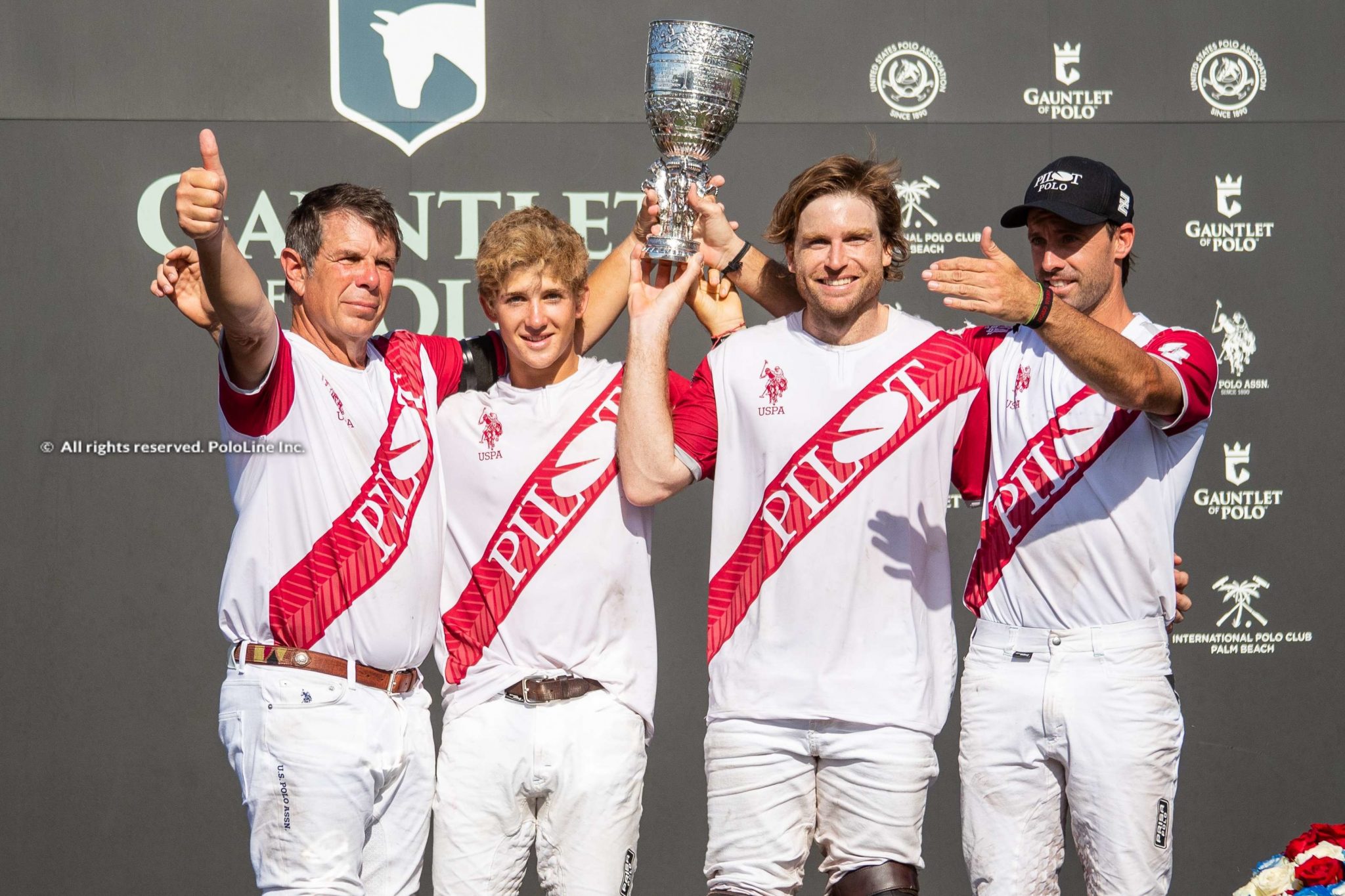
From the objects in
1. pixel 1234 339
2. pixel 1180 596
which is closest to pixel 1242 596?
pixel 1234 339

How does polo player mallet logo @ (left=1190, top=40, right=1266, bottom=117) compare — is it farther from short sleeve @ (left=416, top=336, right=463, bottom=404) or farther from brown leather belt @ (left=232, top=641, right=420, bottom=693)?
brown leather belt @ (left=232, top=641, right=420, bottom=693)

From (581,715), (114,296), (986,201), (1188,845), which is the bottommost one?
(1188,845)

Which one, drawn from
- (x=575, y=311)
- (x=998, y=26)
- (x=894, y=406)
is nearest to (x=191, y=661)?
(x=575, y=311)

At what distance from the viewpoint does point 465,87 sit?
3711 mm

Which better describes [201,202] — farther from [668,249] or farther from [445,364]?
[668,249]

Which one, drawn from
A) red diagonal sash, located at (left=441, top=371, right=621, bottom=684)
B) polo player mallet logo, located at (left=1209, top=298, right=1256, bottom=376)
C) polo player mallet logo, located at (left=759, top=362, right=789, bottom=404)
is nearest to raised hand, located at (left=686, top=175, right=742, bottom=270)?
polo player mallet logo, located at (left=759, top=362, right=789, bottom=404)

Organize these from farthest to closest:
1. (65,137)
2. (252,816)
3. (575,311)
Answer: (65,137)
(575,311)
(252,816)

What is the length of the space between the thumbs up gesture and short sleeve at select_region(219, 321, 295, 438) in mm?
303

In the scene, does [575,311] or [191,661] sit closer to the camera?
[575,311]

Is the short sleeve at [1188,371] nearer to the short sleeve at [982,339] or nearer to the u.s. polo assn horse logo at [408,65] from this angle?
the short sleeve at [982,339]

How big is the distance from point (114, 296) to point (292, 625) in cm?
168

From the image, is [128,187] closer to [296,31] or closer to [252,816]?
[296,31]

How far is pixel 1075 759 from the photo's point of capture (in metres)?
2.47

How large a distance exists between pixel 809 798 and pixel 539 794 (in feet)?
1.58
